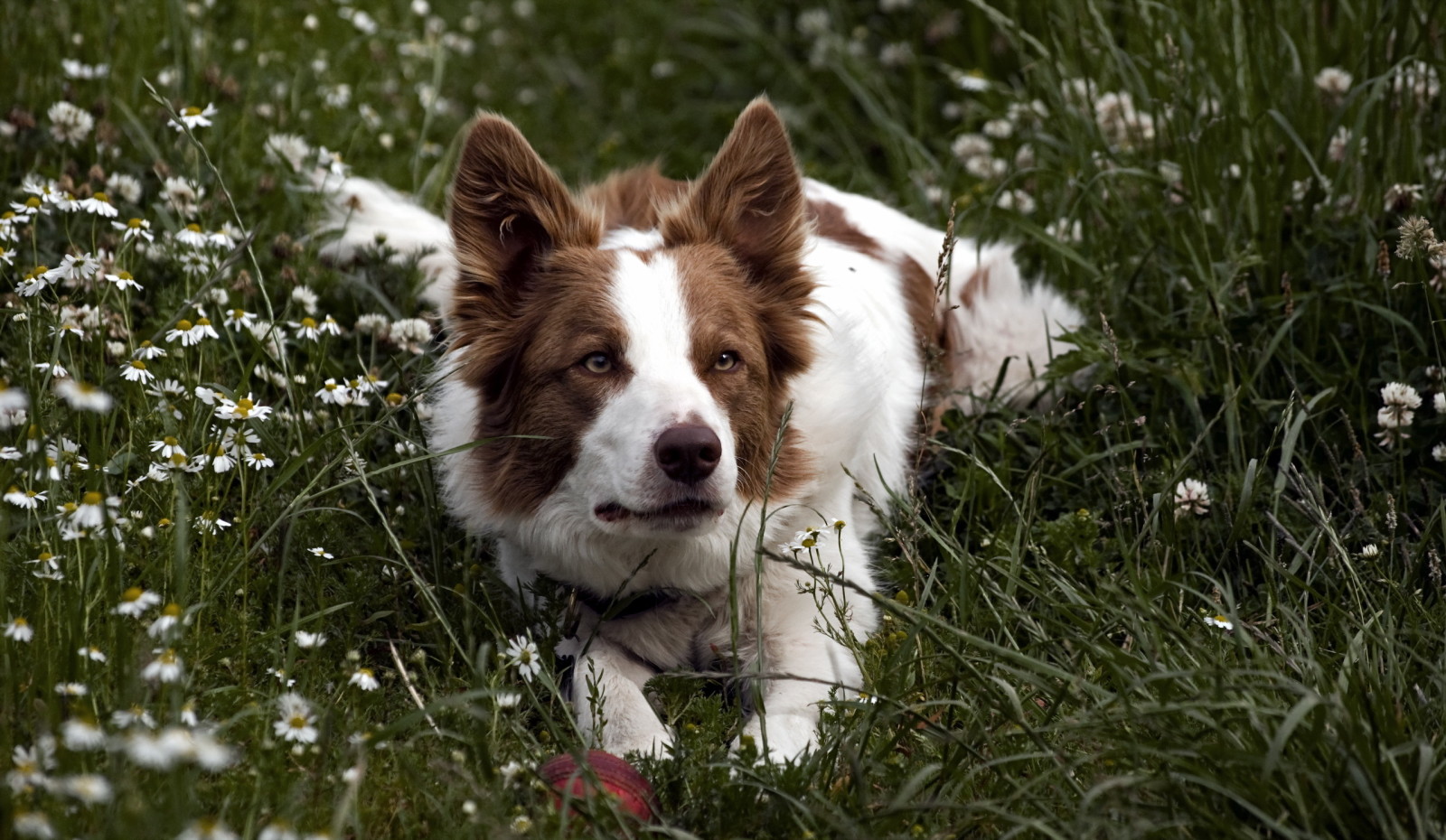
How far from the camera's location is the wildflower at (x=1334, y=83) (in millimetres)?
4727

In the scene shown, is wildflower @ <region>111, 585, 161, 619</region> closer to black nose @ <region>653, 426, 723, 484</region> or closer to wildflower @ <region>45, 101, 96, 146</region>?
black nose @ <region>653, 426, 723, 484</region>

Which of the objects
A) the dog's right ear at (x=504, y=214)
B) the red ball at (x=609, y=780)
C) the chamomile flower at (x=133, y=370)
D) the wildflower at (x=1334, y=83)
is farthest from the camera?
the wildflower at (x=1334, y=83)

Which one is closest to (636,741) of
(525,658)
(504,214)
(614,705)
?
(614,705)

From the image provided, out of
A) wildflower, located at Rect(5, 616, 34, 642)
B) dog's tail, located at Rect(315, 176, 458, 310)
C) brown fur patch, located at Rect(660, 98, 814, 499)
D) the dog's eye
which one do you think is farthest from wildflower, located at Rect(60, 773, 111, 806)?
dog's tail, located at Rect(315, 176, 458, 310)

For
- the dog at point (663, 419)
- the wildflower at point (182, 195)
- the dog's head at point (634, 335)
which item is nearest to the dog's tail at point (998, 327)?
the dog at point (663, 419)

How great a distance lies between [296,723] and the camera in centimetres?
258

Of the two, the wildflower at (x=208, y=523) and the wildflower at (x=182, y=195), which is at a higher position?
the wildflower at (x=182, y=195)

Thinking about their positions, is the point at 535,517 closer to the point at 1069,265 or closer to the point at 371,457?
the point at 371,457

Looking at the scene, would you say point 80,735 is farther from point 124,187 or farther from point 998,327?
point 998,327

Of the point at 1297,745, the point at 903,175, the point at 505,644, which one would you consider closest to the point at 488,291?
the point at 505,644

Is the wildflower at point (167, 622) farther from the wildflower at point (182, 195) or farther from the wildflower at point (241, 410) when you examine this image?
the wildflower at point (182, 195)

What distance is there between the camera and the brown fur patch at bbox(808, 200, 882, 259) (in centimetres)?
480

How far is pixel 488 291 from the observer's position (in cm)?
375

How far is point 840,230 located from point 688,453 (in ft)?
6.36
